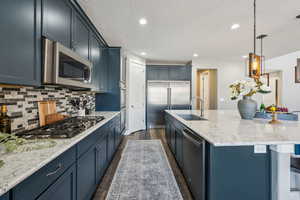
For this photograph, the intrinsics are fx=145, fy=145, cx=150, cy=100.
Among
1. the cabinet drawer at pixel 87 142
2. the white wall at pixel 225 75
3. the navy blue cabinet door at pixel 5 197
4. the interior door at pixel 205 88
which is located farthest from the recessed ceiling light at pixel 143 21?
the interior door at pixel 205 88

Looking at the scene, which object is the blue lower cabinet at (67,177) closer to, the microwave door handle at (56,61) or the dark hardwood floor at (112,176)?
the dark hardwood floor at (112,176)

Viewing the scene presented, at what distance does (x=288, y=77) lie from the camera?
5953 millimetres

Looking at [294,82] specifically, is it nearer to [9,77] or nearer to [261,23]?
[261,23]

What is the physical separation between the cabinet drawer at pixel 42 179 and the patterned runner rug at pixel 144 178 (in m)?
0.97

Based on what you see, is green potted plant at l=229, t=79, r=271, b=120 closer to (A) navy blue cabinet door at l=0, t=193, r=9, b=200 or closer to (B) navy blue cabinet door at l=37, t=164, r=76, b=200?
(B) navy blue cabinet door at l=37, t=164, r=76, b=200

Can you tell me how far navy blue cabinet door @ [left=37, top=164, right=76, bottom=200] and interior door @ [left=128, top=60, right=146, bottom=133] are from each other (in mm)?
3358

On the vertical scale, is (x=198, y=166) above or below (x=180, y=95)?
below

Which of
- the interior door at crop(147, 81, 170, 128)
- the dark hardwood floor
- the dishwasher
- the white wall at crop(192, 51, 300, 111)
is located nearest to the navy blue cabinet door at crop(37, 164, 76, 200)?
the dark hardwood floor

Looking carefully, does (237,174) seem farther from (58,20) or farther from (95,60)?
(95,60)

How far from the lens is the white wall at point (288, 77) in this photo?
228 inches

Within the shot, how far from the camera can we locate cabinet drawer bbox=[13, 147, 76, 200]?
2.26 feet

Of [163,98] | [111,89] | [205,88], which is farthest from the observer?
[205,88]

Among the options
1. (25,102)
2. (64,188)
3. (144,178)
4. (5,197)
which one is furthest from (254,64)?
(25,102)

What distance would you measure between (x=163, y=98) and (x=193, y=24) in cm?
291
